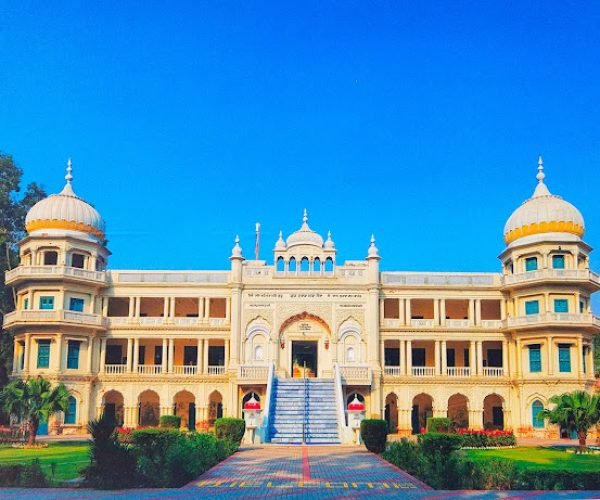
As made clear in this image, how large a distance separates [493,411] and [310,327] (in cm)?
1366

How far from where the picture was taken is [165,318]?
159 feet

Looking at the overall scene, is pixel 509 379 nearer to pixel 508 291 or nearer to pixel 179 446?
pixel 508 291

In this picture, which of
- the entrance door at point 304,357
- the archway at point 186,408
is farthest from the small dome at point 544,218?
the archway at point 186,408

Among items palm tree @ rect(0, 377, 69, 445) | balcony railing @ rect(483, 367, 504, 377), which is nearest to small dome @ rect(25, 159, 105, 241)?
palm tree @ rect(0, 377, 69, 445)

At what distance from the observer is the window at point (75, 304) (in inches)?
1833

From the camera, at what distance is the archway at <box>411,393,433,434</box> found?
49500 mm

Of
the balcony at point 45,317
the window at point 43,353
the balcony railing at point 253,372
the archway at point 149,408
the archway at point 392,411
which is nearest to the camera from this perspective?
the balcony railing at point 253,372

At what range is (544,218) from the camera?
153 feet

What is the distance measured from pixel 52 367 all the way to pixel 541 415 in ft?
93.6

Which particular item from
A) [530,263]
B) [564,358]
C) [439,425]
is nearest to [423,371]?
[564,358]

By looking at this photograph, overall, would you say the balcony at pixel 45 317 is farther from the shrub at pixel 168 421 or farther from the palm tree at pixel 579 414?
the palm tree at pixel 579 414

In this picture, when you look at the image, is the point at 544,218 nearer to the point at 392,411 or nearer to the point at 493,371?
the point at 493,371

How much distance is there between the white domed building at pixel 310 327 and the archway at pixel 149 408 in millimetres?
109

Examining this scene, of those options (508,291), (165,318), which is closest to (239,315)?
(165,318)
